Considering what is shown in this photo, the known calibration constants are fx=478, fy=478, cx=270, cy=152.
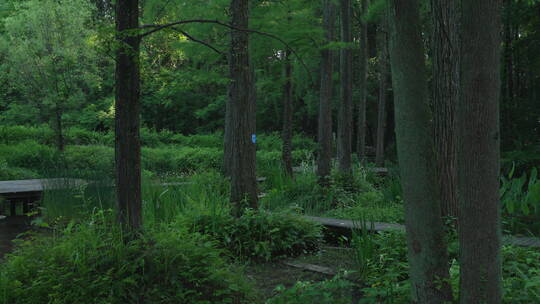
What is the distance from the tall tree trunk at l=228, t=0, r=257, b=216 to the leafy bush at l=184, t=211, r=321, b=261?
1.24ft

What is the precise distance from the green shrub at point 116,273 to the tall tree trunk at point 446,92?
230 centimetres

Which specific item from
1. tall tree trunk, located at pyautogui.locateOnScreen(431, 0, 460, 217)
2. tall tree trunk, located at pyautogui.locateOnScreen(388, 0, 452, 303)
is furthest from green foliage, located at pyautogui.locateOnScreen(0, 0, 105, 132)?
tall tree trunk, located at pyautogui.locateOnScreen(388, 0, 452, 303)

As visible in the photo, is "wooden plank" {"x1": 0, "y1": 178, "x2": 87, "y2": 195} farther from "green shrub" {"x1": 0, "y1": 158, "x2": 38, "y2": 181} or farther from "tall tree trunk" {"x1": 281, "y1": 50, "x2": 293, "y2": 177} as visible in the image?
"tall tree trunk" {"x1": 281, "y1": 50, "x2": 293, "y2": 177}

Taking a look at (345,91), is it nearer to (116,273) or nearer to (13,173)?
(116,273)

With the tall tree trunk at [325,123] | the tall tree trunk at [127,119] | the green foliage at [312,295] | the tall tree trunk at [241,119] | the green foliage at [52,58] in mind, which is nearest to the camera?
the green foliage at [312,295]

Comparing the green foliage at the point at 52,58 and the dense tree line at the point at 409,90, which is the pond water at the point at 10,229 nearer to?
the dense tree line at the point at 409,90

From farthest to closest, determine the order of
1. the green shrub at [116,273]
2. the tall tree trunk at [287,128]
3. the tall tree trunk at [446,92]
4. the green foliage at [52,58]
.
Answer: the green foliage at [52,58] → the tall tree trunk at [287,128] → the tall tree trunk at [446,92] → the green shrub at [116,273]

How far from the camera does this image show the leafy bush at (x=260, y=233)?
16.4ft

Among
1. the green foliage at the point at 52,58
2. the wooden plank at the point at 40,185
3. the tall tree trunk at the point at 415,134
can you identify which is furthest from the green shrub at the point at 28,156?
the tall tree trunk at the point at 415,134

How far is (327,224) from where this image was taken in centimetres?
599

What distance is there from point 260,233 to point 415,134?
3034 mm

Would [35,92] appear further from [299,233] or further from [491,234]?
→ [491,234]

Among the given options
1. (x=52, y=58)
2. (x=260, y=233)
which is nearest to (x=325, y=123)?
(x=260, y=233)

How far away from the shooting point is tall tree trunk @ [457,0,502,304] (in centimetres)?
219
